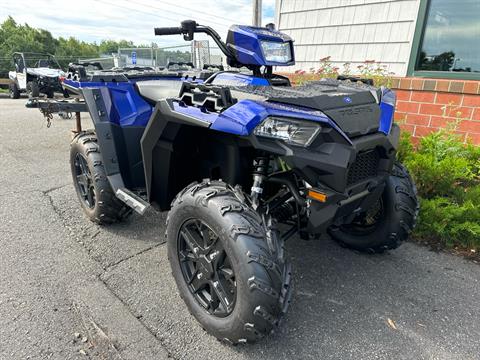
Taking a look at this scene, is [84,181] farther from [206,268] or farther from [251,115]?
[251,115]

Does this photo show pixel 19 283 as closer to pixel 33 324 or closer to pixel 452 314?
pixel 33 324

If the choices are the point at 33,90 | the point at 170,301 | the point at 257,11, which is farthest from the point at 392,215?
the point at 33,90

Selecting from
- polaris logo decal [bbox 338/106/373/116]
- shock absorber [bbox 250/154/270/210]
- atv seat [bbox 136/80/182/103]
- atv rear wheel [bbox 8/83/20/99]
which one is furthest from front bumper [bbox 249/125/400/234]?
atv rear wheel [bbox 8/83/20/99]

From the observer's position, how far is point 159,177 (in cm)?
249

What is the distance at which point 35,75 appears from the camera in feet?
45.5

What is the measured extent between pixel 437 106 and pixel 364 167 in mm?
3105

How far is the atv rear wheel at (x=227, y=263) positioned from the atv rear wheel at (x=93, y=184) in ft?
4.16

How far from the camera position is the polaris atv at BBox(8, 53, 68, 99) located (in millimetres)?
13188

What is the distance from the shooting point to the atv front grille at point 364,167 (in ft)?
6.63

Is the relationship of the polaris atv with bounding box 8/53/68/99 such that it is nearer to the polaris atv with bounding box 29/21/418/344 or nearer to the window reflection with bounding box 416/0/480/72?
the polaris atv with bounding box 29/21/418/344

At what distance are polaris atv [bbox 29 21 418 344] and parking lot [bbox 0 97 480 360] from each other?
10.0 inches

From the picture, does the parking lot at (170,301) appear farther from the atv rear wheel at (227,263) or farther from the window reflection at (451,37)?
the window reflection at (451,37)

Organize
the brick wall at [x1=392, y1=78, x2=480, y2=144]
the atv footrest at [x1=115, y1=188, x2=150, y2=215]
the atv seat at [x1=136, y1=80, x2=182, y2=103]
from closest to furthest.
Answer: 1. the atv footrest at [x1=115, y1=188, x2=150, y2=215]
2. the atv seat at [x1=136, y1=80, x2=182, y2=103]
3. the brick wall at [x1=392, y1=78, x2=480, y2=144]

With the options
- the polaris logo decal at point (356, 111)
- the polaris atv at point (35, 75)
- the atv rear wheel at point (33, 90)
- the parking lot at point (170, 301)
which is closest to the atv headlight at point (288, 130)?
the polaris logo decal at point (356, 111)
